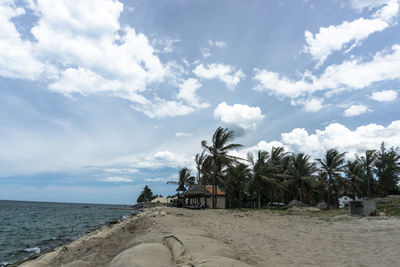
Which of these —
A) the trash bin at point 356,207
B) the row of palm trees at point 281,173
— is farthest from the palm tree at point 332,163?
the trash bin at point 356,207

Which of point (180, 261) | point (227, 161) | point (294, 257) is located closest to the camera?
point (180, 261)

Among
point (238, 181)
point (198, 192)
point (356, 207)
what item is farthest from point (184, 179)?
point (356, 207)

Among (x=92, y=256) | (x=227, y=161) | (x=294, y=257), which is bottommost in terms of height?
(x=92, y=256)

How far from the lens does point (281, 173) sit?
3500 cm

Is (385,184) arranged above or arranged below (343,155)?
below

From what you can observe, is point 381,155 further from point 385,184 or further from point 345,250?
point 345,250

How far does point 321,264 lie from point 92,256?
18.2ft

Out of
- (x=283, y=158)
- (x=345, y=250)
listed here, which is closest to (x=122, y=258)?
(x=345, y=250)

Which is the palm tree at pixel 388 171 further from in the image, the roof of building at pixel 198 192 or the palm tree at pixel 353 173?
the roof of building at pixel 198 192

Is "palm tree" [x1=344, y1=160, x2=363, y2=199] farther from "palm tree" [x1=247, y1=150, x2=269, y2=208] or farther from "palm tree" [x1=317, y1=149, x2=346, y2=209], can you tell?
"palm tree" [x1=247, y1=150, x2=269, y2=208]

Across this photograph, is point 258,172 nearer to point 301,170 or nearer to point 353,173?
point 301,170

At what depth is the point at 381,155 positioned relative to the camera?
3391 centimetres

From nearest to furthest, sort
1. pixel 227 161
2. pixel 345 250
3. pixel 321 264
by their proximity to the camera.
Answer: pixel 321 264
pixel 345 250
pixel 227 161

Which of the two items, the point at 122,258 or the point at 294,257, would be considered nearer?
the point at 122,258
